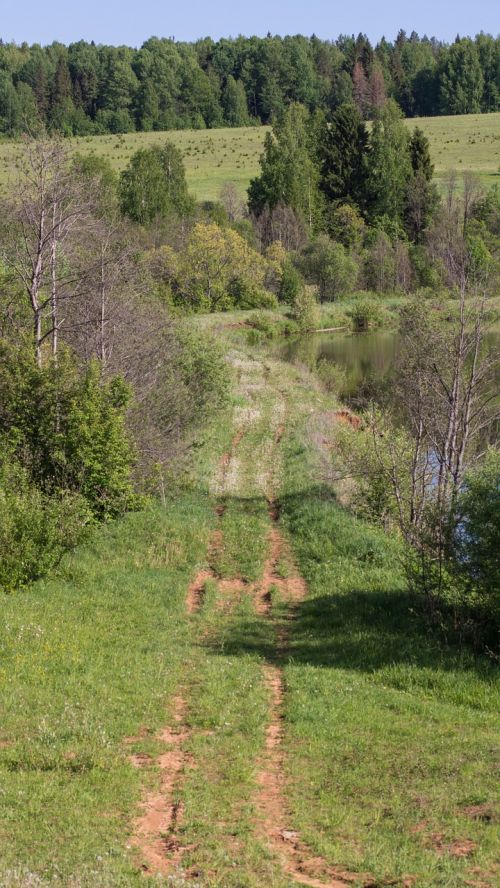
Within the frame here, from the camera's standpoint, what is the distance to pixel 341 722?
13.1m

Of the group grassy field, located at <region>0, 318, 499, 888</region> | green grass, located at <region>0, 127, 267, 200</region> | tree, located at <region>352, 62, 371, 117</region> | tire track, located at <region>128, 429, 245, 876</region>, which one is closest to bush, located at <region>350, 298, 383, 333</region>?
green grass, located at <region>0, 127, 267, 200</region>

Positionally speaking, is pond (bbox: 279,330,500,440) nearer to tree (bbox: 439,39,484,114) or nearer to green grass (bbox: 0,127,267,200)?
green grass (bbox: 0,127,267,200)

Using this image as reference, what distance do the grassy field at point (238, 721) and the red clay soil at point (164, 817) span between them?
1.2 inches

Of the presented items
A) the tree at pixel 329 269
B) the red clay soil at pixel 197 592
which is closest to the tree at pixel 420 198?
Answer: the tree at pixel 329 269

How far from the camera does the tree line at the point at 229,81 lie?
15175 cm

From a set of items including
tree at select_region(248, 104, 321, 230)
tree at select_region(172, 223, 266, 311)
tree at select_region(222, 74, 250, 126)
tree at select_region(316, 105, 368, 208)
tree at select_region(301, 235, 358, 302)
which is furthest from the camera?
tree at select_region(222, 74, 250, 126)

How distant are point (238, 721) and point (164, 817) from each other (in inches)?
126

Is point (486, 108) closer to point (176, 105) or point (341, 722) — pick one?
point (176, 105)

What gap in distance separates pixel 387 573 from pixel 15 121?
420ft

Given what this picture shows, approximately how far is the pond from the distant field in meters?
38.9

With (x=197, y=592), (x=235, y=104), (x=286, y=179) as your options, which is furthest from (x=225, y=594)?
(x=235, y=104)

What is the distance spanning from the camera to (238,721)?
13.2m

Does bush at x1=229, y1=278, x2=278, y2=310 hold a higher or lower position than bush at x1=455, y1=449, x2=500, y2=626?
higher

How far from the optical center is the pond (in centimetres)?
4969
